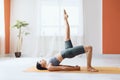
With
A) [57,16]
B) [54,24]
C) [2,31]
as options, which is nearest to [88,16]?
[57,16]

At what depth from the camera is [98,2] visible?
832cm

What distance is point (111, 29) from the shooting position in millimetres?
8234

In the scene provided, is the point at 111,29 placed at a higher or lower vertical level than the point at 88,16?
lower

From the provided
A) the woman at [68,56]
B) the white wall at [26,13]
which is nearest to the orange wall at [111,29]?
the white wall at [26,13]

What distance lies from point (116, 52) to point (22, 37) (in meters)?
2.99

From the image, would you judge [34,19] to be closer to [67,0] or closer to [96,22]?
[67,0]

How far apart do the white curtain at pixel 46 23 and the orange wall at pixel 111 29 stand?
741 mm

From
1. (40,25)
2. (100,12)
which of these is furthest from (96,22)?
(40,25)

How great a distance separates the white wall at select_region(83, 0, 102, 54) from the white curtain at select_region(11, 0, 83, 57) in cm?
19

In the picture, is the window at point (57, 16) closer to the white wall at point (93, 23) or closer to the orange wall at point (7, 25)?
the white wall at point (93, 23)

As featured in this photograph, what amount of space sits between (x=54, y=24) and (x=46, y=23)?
0.84 ft

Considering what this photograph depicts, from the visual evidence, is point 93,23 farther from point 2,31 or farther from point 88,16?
point 2,31

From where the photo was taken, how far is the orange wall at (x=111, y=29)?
8188 mm

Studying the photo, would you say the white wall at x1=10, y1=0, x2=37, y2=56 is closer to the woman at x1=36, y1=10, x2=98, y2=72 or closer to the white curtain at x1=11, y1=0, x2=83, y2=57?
the white curtain at x1=11, y1=0, x2=83, y2=57
